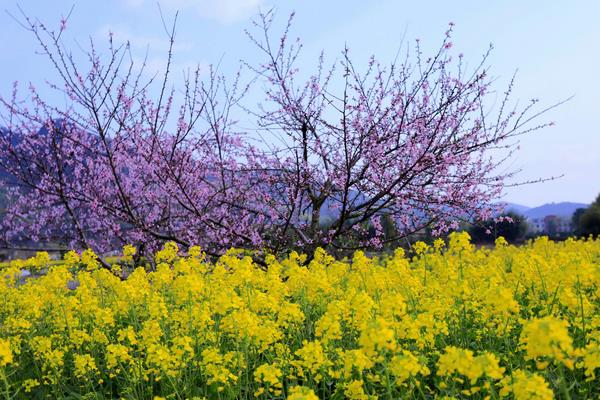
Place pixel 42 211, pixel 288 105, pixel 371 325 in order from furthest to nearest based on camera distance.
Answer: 1. pixel 42 211
2. pixel 288 105
3. pixel 371 325

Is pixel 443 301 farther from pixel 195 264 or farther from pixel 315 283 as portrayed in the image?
pixel 195 264

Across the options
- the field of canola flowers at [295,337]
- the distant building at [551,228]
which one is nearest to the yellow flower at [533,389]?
the field of canola flowers at [295,337]

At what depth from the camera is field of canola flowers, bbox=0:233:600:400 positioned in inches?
148

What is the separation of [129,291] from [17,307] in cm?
276

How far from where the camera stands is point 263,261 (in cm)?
903

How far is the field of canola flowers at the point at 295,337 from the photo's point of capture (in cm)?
376

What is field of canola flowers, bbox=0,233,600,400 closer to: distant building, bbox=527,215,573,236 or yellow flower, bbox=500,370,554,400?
yellow flower, bbox=500,370,554,400

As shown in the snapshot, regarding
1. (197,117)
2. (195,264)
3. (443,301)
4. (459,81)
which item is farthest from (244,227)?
(443,301)

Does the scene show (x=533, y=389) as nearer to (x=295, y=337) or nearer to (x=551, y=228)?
(x=295, y=337)

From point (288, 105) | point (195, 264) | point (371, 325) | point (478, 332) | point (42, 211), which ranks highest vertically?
point (288, 105)

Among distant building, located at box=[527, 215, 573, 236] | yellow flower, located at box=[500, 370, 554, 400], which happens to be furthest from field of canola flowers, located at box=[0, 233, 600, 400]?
distant building, located at box=[527, 215, 573, 236]

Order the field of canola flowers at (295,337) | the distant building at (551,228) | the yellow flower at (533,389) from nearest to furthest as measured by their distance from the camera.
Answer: the yellow flower at (533,389) < the field of canola flowers at (295,337) < the distant building at (551,228)

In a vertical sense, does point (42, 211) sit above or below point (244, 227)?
above

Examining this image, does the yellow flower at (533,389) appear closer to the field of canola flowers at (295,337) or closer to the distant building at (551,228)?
the field of canola flowers at (295,337)
